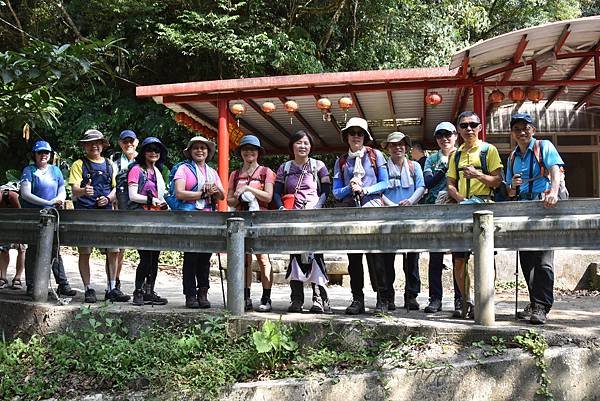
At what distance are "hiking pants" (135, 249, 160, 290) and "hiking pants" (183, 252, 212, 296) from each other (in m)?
0.43

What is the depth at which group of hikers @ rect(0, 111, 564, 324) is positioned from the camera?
4641 millimetres

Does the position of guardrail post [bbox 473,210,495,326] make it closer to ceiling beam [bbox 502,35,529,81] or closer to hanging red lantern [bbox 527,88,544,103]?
ceiling beam [bbox 502,35,529,81]

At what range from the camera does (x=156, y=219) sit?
193 inches

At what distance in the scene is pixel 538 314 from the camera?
4.33 meters

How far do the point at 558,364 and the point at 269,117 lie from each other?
828cm

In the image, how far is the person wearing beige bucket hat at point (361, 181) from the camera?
506 centimetres

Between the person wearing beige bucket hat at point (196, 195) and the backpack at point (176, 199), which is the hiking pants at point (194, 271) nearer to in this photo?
the person wearing beige bucket hat at point (196, 195)

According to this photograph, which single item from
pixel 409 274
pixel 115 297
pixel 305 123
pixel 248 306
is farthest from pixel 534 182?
pixel 305 123

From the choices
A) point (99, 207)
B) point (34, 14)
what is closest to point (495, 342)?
point (99, 207)

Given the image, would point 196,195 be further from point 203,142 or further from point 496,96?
point 496,96

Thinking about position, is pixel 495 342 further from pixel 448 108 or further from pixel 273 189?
pixel 448 108

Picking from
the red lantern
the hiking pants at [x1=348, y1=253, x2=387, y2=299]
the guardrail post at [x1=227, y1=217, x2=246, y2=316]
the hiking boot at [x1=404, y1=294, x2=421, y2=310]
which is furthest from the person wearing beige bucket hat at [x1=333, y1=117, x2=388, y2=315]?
the red lantern

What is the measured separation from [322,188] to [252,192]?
0.64 metres

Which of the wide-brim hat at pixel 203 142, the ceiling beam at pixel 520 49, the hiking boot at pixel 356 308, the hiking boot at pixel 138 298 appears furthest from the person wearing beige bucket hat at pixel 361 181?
the ceiling beam at pixel 520 49
